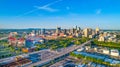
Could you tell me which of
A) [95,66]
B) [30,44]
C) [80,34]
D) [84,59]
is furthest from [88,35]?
[95,66]

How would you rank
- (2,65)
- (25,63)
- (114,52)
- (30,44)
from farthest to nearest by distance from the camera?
(30,44), (114,52), (25,63), (2,65)

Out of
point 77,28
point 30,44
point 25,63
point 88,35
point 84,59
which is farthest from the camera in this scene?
point 77,28

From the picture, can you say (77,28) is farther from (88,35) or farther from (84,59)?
(84,59)

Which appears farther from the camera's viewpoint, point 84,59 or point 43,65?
point 84,59

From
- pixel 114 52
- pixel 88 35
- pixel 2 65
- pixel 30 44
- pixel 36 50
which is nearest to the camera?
pixel 2 65

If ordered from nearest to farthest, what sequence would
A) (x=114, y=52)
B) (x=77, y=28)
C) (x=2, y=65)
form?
1. (x=2, y=65)
2. (x=114, y=52)
3. (x=77, y=28)

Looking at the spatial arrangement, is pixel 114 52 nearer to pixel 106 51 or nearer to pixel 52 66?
pixel 106 51

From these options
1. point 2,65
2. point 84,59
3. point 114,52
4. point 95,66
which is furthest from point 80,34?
point 2,65

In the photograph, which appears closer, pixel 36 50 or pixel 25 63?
pixel 25 63

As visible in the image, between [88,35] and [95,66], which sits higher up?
[88,35]
